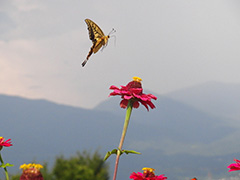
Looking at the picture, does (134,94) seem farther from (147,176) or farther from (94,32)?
(94,32)

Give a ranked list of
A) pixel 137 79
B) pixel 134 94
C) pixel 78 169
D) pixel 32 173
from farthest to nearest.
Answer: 1. pixel 78 169
2. pixel 137 79
3. pixel 32 173
4. pixel 134 94

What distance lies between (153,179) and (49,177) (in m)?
9.35

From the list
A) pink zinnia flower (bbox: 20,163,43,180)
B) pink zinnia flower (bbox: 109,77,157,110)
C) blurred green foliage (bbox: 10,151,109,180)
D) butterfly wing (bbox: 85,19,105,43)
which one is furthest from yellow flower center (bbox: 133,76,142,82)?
blurred green foliage (bbox: 10,151,109,180)

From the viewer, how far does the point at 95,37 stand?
572cm

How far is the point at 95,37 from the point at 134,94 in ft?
6.12

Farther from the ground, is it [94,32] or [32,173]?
[94,32]

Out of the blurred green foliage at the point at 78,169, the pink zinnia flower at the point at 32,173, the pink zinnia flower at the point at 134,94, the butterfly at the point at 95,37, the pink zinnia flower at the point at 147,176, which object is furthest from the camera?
the blurred green foliage at the point at 78,169

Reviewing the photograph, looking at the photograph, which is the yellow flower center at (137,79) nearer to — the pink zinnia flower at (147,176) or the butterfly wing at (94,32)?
the pink zinnia flower at (147,176)

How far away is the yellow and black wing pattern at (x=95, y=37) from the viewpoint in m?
5.39

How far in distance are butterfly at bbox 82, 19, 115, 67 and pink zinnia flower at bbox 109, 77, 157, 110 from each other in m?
1.10

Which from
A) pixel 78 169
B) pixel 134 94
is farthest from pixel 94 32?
pixel 78 169

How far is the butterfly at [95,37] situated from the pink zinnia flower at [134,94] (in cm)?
110

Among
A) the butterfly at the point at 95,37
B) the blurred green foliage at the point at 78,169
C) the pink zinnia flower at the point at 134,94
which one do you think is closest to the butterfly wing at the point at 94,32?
the butterfly at the point at 95,37

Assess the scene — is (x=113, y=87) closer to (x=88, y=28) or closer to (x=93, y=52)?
(x=93, y=52)
